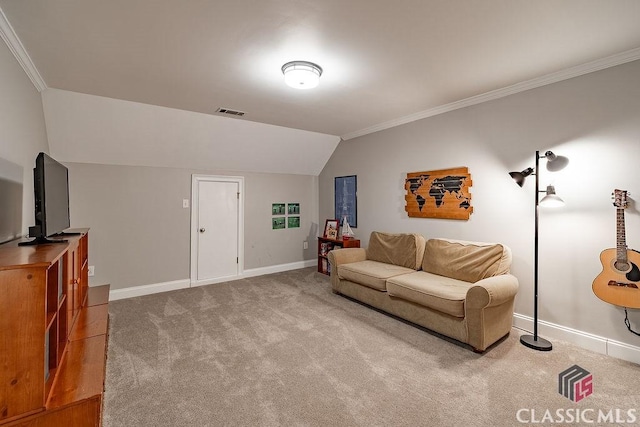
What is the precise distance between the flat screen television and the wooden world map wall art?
11.9 ft

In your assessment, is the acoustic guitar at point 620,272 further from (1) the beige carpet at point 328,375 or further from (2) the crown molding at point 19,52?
(2) the crown molding at point 19,52

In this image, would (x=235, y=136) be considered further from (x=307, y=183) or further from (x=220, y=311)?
(x=220, y=311)

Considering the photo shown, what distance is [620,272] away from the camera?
2352 mm

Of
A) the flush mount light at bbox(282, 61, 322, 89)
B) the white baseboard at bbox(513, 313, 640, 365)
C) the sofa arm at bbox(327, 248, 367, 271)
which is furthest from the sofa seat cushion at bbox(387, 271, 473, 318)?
the flush mount light at bbox(282, 61, 322, 89)

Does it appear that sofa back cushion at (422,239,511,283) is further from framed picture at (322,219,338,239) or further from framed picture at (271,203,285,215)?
framed picture at (271,203,285,215)

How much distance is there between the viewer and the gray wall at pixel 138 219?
3873 millimetres

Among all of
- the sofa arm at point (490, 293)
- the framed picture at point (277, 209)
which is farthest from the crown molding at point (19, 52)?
the sofa arm at point (490, 293)

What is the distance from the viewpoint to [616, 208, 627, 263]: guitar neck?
7.66 feet

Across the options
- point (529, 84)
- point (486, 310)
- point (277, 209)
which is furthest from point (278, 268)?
point (529, 84)

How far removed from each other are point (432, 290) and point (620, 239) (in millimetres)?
1480

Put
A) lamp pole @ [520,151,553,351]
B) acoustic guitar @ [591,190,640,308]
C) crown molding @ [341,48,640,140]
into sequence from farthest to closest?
lamp pole @ [520,151,553,351]
crown molding @ [341,48,640,140]
acoustic guitar @ [591,190,640,308]

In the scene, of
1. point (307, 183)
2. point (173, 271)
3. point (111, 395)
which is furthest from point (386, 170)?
point (111, 395)

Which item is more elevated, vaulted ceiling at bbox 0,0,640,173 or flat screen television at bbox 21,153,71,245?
vaulted ceiling at bbox 0,0,640,173

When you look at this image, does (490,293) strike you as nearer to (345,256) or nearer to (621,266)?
(621,266)
